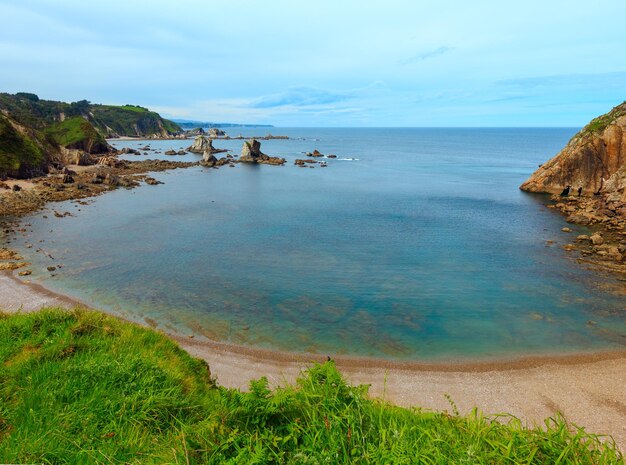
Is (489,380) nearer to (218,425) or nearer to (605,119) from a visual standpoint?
(218,425)

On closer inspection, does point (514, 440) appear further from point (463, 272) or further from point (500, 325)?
point (463, 272)

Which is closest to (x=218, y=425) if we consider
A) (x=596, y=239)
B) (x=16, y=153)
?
(x=596, y=239)

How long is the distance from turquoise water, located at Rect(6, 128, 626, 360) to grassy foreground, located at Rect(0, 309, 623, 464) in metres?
13.9

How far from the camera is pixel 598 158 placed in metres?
65.0

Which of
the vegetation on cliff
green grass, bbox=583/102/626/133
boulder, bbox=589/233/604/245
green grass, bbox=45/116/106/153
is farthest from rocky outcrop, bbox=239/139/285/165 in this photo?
boulder, bbox=589/233/604/245

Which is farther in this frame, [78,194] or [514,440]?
[78,194]

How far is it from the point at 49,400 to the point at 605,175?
3244 inches

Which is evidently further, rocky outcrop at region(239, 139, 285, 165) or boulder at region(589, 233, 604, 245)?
rocky outcrop at region(239, 139, 285, 165)

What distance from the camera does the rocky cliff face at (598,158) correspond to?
6331cm

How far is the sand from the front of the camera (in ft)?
54.6

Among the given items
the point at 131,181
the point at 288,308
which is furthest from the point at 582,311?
the point at 131,181

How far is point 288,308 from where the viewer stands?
87.1 feet

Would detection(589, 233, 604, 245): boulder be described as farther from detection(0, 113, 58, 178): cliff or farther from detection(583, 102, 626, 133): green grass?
detection(0, 113, 58, 178): cliff

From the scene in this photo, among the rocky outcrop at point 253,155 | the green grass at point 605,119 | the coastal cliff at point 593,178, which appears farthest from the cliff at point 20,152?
the green grass at point 605,119
